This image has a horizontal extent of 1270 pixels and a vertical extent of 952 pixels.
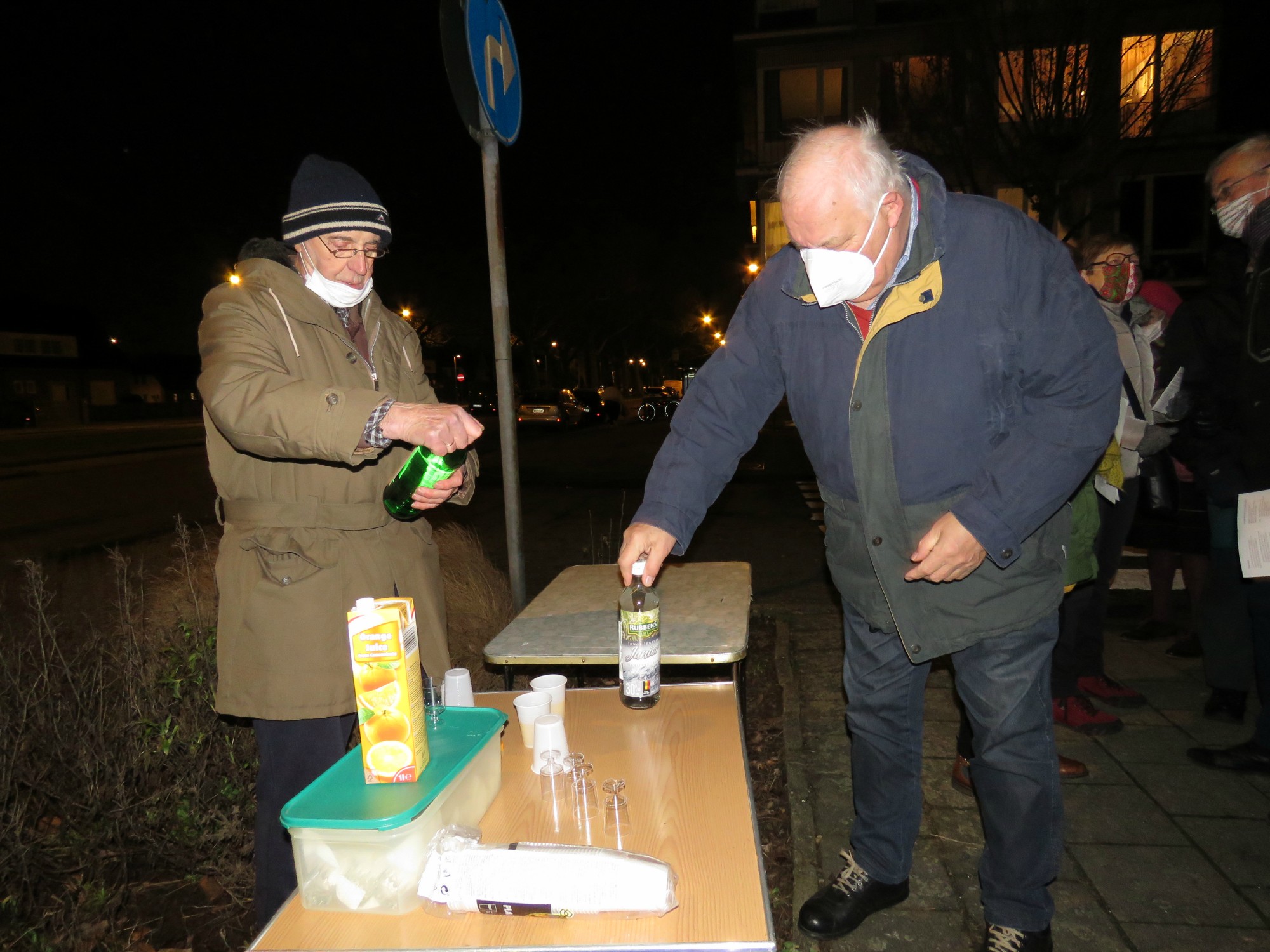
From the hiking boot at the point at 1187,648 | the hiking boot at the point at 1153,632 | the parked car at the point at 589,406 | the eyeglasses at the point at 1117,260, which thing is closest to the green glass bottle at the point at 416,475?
the eyeglasses at the point at 1117,260

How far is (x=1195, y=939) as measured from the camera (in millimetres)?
2525

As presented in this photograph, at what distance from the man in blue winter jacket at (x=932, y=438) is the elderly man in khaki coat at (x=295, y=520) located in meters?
0.74

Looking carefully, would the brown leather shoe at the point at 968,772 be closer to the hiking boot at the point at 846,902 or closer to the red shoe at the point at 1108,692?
the red shoe at the point at 1108,692

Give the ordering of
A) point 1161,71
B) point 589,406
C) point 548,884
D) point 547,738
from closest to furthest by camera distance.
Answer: point 548,884
point 547,738
point 1161,71
point 589,406

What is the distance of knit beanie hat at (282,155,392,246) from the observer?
224cm

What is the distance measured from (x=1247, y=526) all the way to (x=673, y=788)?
2543mm

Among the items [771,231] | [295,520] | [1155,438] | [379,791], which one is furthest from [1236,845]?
[771,231]

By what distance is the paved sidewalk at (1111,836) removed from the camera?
2.59 metres

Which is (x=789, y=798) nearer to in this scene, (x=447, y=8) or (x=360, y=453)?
(x=360, y=453)

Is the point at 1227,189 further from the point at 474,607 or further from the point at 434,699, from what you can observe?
the point at 474,607

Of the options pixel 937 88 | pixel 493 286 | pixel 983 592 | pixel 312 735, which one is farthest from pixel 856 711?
pixel 937 88

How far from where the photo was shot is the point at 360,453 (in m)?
1.92

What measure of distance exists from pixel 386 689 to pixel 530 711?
572 mm

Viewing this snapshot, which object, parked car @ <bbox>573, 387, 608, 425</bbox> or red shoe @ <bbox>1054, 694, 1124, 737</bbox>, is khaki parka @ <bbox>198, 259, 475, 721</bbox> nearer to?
red shoe @ <bbox>1054, 694, 1124, 737</bbox>
